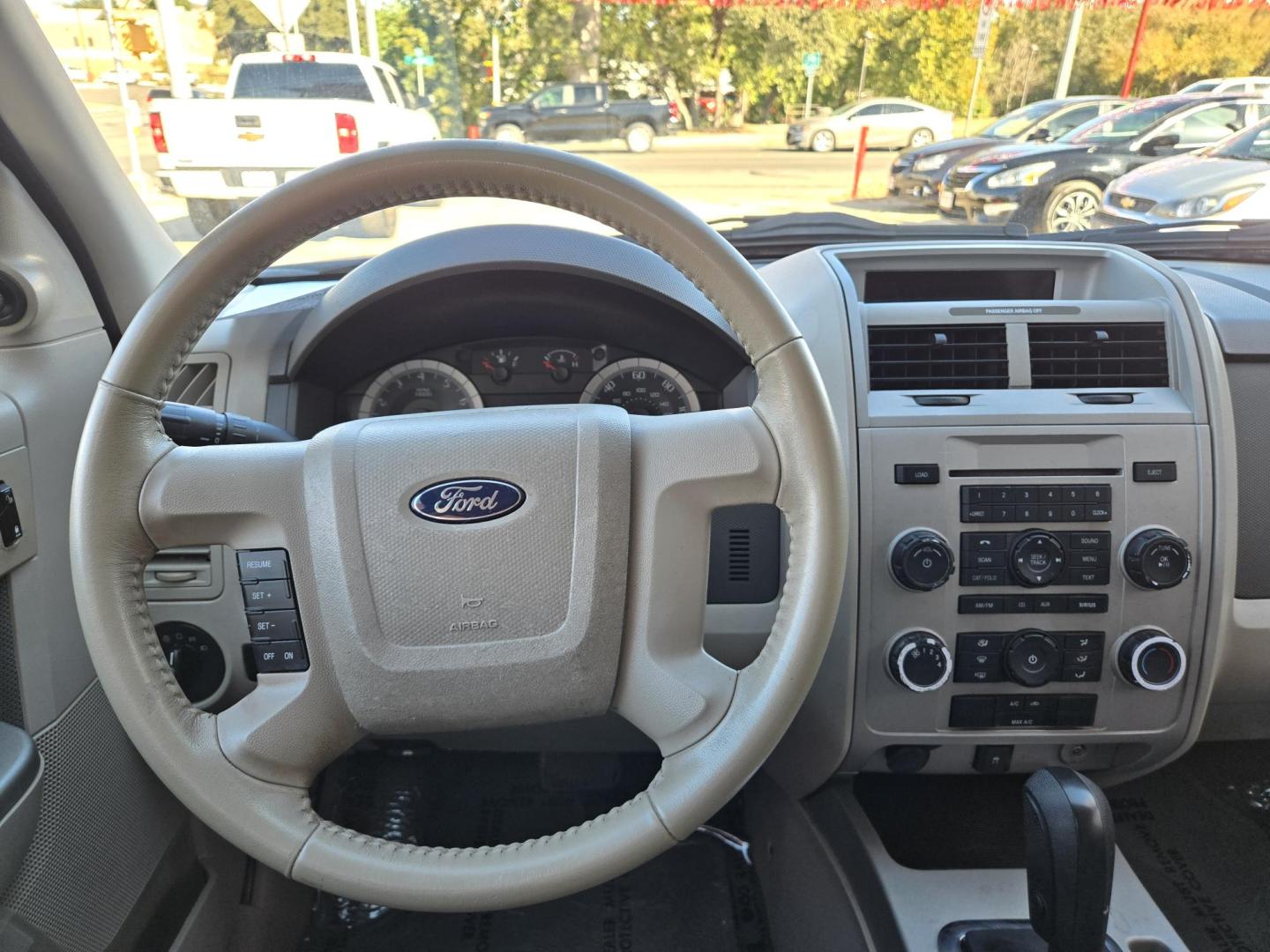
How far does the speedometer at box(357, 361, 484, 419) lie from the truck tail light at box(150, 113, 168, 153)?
2.49ft

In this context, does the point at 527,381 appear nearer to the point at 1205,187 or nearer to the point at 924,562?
the point at 924,562

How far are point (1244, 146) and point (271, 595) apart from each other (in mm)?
2200

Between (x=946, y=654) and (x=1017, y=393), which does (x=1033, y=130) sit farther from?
(x=946, y=654)

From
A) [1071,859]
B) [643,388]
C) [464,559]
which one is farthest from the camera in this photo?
[643,388]

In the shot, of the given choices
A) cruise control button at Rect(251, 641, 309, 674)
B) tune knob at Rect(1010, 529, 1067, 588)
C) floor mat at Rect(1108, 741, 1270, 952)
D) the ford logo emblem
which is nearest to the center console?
tune knob at Rect(1010, 529, 1067, 588)

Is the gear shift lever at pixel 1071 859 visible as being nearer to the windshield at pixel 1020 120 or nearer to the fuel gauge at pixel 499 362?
the fuel gauge at pixel 499 362

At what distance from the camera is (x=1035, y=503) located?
1505 mm

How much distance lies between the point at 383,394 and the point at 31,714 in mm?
734

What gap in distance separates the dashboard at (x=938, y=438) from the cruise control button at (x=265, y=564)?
0.48 meters

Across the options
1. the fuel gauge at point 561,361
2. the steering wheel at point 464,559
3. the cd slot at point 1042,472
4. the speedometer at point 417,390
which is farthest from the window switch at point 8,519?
the cd slot at point 1042,472

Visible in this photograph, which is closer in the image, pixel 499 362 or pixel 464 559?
pixel 464 559

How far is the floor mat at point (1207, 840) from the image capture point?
1806mm

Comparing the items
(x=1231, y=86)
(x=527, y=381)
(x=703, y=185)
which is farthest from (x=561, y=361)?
(x=1231, y=86)

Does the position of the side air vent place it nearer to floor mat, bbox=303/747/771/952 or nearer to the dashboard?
the dashboard
